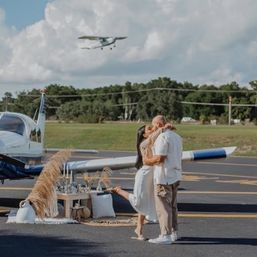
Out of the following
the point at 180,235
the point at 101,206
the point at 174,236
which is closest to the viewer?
the point at 174,236

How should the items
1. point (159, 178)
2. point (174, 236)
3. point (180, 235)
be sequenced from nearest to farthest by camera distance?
point (159, 178)
point (174, 236)
point (180, 235)

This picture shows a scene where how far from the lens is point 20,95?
390 ft

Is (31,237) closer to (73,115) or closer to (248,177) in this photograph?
(248,177)

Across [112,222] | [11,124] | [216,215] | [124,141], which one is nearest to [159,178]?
[112,222]

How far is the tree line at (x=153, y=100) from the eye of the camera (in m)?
125

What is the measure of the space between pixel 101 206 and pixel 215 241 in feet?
8.36

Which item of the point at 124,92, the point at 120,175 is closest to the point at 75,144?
the point at 120,175

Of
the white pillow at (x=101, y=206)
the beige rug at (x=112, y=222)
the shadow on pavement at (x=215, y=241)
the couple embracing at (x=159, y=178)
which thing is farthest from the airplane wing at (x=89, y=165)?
the couple embracing at (x=159, y=178)

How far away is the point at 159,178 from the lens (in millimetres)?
8531

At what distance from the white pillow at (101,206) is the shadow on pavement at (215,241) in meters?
2.10

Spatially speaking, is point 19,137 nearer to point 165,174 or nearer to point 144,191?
point 144,191

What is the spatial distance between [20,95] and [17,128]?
10737 centimetres

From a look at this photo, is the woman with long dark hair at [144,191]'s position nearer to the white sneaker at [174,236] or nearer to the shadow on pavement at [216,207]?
the white sneaker at [174,236]

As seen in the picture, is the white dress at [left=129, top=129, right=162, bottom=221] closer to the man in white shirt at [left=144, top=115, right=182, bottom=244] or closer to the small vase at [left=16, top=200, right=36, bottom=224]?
the man in white shirt at [left=144, top=115, right=182, bottom=244]
